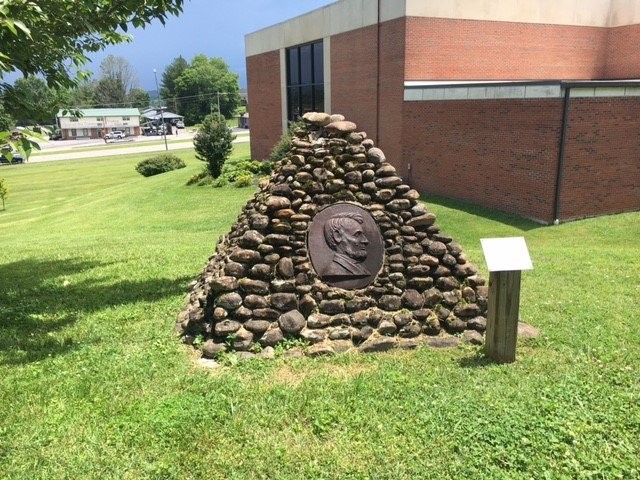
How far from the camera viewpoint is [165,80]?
391 feet

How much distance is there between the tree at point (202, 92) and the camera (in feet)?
354

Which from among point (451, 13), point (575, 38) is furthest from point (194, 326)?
point (575, 38)

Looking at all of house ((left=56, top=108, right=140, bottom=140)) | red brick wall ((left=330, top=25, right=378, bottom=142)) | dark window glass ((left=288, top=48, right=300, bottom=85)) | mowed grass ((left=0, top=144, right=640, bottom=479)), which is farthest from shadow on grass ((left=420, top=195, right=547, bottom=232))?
house ((left=56, top=108, right=140, bottom=140))

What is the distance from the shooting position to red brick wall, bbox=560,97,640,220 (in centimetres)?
1611

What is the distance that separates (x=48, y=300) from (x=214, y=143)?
2046 cm

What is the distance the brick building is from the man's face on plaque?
1193cm

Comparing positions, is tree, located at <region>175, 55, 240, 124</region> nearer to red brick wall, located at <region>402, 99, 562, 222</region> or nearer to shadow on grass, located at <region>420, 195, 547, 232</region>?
red brick wall, located at <region>402, 99, 562, 222</region>

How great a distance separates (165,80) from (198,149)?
100.0m

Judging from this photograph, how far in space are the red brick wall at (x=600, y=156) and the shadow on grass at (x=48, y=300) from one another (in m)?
12.5

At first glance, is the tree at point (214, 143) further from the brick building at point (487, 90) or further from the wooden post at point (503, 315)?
the wooden post at point (503, 315)

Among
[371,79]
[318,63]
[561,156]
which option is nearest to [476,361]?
[561,156]

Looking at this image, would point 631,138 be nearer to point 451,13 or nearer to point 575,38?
point 451,13

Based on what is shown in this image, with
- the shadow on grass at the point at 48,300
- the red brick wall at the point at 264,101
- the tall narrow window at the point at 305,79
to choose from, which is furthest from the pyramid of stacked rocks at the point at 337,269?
the red brick wall at the point at 264,101

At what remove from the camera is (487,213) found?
18.5 m
